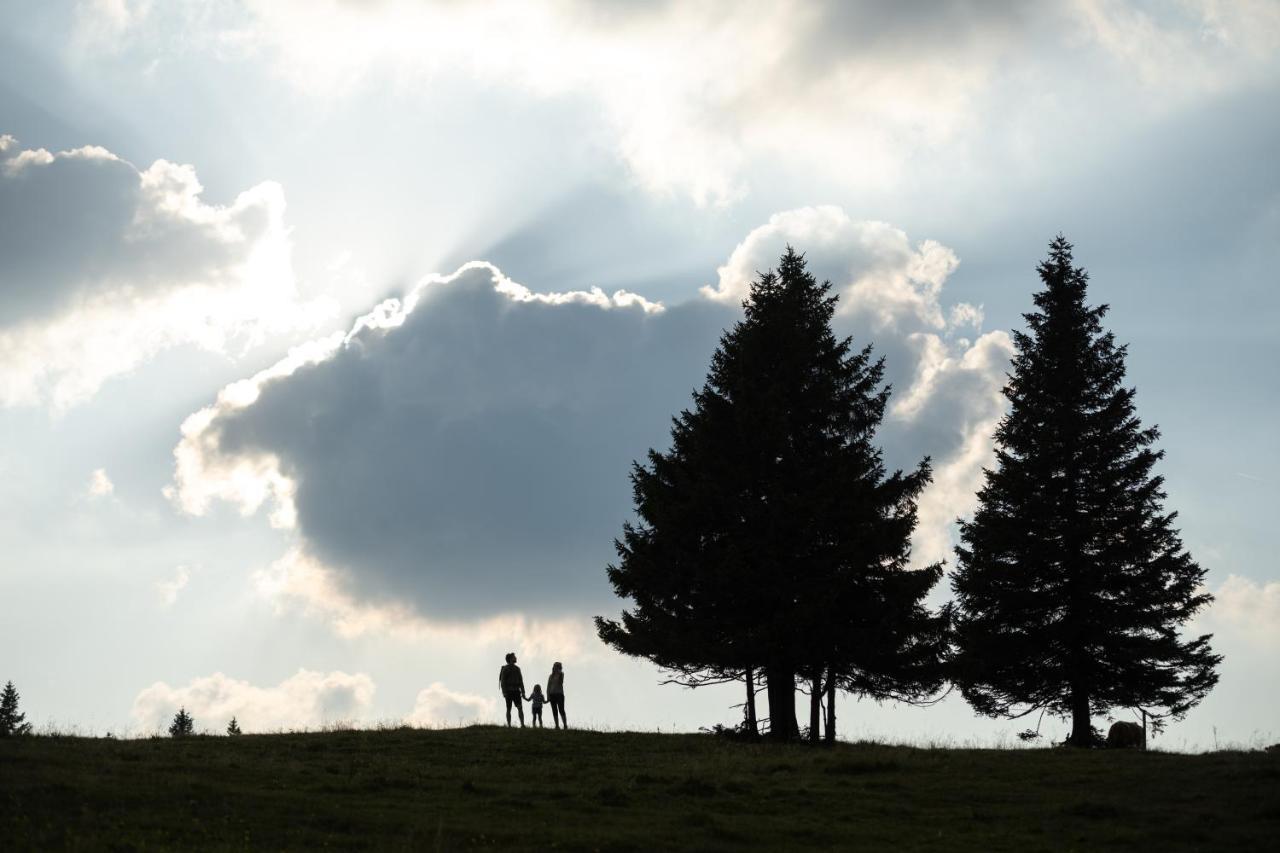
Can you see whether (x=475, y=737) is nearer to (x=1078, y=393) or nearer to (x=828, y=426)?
(x=828, y=426)

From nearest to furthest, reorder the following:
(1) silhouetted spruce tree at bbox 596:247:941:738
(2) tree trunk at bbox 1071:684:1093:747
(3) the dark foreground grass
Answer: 1. (3) the dark foreground grass
2. (1) silhouetted spruce tree at bbox 596:247:941:738
3. (2) tree trunk at bbox 1071:684:1093:747

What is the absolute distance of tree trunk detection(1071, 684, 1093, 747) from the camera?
32.6 metres

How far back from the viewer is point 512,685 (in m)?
32.4

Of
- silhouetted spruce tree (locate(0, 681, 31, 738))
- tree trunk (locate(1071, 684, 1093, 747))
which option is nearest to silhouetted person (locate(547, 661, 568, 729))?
tree trunk (locate(1071, 684, 1093, 747))

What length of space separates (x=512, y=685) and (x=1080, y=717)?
1616 cm

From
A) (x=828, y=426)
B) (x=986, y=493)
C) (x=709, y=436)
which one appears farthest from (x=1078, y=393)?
(x=709, y=436)

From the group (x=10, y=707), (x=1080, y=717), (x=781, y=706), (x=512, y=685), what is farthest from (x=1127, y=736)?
(x=10, y=707)

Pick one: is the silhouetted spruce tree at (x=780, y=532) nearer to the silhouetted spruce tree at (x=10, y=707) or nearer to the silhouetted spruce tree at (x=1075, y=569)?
the silhouetted spruce tree at (x=1075, y=569)

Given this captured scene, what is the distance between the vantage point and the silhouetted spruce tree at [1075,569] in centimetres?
3281

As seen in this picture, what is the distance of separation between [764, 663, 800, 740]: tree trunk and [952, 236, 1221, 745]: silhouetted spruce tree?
6181mm

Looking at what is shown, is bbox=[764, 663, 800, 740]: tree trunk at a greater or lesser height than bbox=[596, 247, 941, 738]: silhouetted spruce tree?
lesser

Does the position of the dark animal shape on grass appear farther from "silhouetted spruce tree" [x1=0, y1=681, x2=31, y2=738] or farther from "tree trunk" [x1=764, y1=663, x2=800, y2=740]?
"silhouetted spruce tree" [x1=0, y1=681, x2=31, y2=738]

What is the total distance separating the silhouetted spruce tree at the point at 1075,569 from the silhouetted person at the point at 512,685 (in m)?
12.7

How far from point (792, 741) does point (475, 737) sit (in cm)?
820
